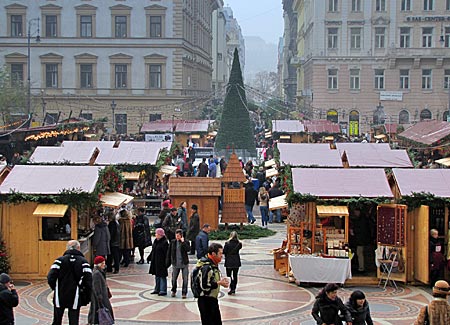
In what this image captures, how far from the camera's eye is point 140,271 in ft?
67.3

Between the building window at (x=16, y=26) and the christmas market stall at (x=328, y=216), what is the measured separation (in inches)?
2267

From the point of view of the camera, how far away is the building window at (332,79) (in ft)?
255

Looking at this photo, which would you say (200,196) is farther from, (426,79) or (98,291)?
(426,79)

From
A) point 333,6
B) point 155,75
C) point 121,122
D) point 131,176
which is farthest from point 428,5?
point 131,176

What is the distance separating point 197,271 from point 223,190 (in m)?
15.4

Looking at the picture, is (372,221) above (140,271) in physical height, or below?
above

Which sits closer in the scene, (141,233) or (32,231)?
(32,231)

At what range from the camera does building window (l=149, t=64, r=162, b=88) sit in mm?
73188

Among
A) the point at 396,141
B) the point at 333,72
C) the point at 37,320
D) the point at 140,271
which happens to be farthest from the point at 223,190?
the point at 333,72

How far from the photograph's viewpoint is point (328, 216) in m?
19.2

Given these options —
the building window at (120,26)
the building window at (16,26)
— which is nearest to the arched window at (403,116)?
the building window at (120,26)

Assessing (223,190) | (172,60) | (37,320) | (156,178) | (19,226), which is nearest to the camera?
(37,320)

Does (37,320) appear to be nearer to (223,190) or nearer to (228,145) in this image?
(223,190)

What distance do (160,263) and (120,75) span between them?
57.3 meters
